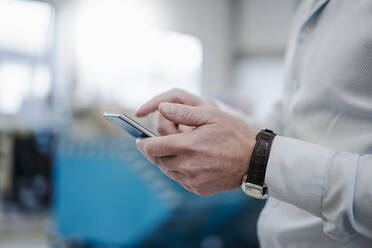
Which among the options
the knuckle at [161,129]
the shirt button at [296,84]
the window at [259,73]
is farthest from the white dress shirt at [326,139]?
the window at [259,73]

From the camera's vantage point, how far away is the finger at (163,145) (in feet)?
1.94

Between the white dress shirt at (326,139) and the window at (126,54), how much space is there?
3083mm

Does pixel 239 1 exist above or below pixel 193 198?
above

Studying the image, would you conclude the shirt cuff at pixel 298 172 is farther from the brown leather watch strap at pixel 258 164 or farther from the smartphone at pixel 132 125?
the smartphone at pixel 132 125

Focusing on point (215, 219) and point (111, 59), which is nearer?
point (215, 219)

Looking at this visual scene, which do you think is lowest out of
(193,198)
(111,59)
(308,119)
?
(193,198)

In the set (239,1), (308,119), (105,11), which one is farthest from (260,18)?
(308,119)

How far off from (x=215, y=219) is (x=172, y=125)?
1611mm

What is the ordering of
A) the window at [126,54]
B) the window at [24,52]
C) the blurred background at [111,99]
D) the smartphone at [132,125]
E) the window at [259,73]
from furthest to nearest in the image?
1. the window at [259,73]
2. the window at [126,54]
3. the window at [24,52]
4. the blurred background at [111,99]
5. the smartphone at [132,125]

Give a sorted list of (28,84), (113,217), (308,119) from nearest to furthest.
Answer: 1. (308,119)
2. (113,217)
3. (28,84)

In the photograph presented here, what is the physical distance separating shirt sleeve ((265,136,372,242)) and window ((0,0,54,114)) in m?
3.47

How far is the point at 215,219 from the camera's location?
222 centimetres

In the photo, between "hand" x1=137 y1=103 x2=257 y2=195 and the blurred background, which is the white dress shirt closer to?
"hand" x1=137 y1=103 x2=257 y2=195

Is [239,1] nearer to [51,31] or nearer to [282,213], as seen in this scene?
[51,31]
